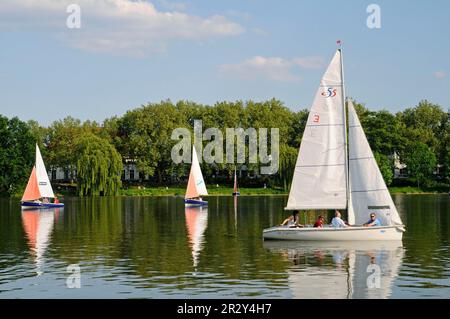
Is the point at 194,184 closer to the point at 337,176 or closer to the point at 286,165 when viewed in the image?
the point at 286,165

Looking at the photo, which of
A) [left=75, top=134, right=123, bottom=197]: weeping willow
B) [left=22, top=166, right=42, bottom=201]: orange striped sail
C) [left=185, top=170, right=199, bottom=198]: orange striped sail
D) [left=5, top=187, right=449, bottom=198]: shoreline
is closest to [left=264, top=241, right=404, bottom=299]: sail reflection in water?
[left=185, top=170, right=199, bottom=198]: orange striped sail

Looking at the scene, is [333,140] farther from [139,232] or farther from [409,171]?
[409,171]

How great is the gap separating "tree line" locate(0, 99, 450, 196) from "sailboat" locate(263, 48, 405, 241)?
269ft

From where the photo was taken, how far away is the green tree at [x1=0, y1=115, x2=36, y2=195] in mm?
120625

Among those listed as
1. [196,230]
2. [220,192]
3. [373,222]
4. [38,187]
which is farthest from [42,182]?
[373,222]

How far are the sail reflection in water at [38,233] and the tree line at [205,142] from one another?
54.4 metres

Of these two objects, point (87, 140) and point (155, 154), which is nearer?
point (87, 140)

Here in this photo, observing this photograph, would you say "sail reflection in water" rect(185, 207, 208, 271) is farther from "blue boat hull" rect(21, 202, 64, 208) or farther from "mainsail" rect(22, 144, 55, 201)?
"mainsail" rect(22, 144, 55, 201)

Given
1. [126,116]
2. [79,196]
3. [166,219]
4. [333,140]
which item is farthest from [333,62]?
[126,116]

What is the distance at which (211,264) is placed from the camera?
3167 cm

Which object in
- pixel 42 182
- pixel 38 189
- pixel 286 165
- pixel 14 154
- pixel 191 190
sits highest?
pixel 14 154

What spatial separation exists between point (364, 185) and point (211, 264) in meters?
11.0
